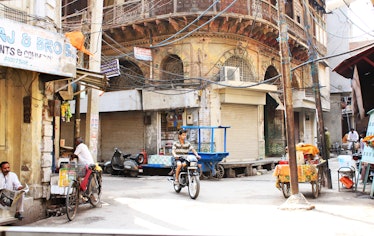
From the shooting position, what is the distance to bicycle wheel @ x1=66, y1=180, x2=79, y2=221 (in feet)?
24.3

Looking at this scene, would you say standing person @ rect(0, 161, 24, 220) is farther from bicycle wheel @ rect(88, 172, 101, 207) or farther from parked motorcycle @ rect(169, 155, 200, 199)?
parked motorcycle @ rect(169, 155, 200, 199)

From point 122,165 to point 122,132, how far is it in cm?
347

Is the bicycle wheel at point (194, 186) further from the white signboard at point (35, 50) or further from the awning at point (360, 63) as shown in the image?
the awning at point (360, 63)

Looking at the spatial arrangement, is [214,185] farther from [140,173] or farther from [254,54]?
[254,54]

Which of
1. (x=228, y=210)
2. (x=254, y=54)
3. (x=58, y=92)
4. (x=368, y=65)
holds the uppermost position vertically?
(x=254, y=54)

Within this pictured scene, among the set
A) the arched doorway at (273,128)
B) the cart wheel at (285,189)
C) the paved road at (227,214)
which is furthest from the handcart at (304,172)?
the arched doorway at (273,128)

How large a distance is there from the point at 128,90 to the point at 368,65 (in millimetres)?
10625

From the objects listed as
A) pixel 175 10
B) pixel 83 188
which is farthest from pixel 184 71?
pixel 83 188

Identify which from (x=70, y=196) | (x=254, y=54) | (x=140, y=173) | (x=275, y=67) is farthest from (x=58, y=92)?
(x=275, y=67)

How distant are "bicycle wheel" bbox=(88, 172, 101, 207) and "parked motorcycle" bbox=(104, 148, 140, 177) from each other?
6733 mm

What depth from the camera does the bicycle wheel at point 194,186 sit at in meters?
9.49

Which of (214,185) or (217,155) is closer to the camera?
(214,185)

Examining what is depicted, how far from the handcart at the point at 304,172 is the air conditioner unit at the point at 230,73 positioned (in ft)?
24.8

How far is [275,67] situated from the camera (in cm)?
2102
